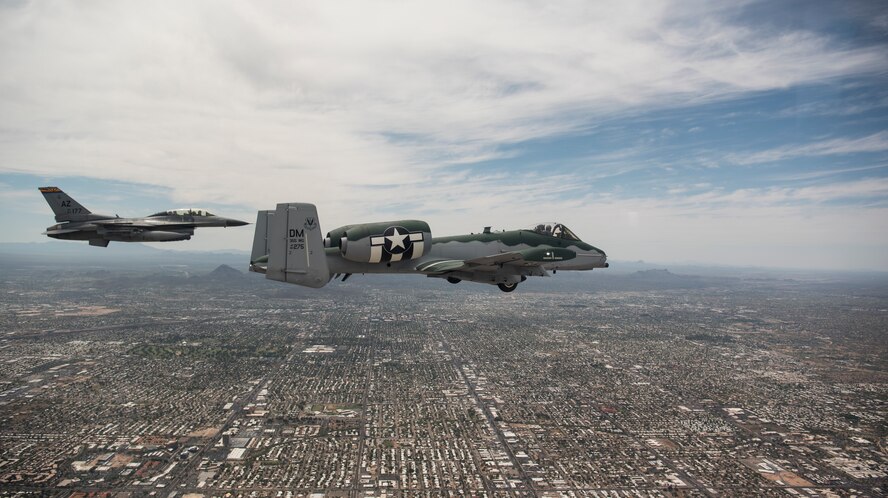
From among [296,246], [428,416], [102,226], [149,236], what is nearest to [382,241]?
[296,246]

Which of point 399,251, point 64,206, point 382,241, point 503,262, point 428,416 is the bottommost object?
point 428,416

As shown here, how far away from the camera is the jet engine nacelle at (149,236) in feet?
131

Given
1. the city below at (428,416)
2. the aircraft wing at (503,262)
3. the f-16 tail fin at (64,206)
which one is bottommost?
the city below at (428,416)

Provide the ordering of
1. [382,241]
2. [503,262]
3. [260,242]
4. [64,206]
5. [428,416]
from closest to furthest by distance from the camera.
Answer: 1. [382,241]
2. [260,242]
3. [503,262]
4. [64,206]
5. [428,416]

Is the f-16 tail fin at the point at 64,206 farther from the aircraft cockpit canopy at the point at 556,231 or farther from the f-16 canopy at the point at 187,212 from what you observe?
the aircraft cockpit canopy at the point at 556,231

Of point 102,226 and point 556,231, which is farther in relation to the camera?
point 102,226

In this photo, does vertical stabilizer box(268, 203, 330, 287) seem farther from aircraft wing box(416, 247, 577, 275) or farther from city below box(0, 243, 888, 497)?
city below box(0, 243, 888, 497)

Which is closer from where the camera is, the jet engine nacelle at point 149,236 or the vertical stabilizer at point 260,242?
the vertical stabilizer at point 260,242

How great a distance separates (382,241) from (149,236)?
31814mm

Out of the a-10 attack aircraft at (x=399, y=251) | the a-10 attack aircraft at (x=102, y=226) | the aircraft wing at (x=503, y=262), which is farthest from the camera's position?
the a-10 attack aircraft at (x=102, y=226)

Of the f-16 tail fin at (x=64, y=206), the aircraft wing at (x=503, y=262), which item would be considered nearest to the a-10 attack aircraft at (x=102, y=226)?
the f-16 tail fin at (x=64, y=206)

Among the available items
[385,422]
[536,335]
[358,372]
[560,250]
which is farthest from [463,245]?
[536,335]

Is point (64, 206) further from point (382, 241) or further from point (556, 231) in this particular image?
point (556, 231)

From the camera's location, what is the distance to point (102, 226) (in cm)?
4022
